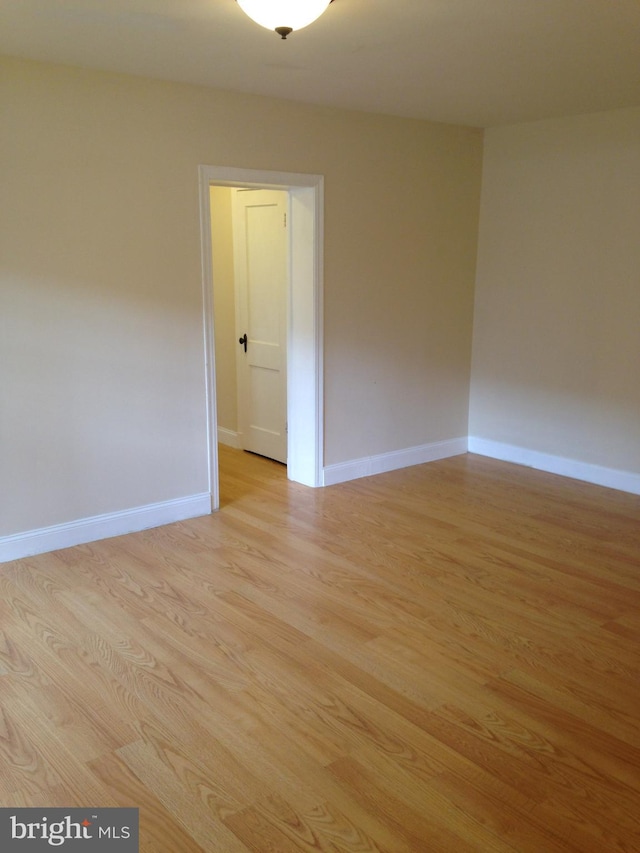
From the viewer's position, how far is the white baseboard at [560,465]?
4.93 meters

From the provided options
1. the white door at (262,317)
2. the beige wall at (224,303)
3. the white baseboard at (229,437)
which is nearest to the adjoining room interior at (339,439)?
the white baseboard at (229,437)

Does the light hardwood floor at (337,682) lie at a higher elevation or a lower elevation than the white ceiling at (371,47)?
lower

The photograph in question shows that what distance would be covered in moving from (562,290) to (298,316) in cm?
192

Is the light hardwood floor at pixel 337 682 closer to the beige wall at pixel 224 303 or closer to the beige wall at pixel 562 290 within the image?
the beige wall at pixel 562 290

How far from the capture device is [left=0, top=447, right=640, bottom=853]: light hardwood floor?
2.10 m

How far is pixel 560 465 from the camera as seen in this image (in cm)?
532

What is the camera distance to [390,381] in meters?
5.26

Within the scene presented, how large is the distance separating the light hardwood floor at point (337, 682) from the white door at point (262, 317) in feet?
4.54

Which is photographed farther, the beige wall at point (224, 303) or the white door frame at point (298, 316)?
the beige wall at point (224, 303)

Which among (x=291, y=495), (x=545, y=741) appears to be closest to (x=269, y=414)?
(x=291, y=495)

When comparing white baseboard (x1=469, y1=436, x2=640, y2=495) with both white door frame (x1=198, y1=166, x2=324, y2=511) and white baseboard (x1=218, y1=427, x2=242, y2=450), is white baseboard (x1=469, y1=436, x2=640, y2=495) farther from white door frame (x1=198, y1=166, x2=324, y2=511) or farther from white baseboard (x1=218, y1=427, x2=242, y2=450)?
white baseboard (x1=218, y1=427, x2=242, y2=450)

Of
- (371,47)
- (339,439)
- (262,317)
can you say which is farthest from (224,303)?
(371,47)

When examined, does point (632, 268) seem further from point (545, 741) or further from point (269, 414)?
point (545, 741)

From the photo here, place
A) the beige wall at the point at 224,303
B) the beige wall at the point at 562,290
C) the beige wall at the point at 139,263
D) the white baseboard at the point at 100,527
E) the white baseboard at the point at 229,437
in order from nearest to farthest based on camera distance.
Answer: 1. the beige wall at the point at 139,263
2. the white baseboard at the point at 100,527
3. the beige wall at the point at 562,290
4. the beige wall at the point at 224,303
5. the white baseboard at the point at 229,437
